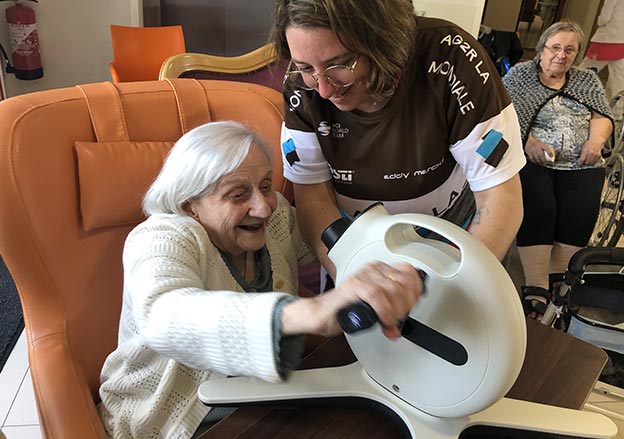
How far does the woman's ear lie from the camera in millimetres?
1105

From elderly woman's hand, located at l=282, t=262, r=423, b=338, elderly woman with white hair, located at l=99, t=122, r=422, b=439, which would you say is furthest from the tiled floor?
elderly woman's hand, located at l=282, t=262, r=423, b=338

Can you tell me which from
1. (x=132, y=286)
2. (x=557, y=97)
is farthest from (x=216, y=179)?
(x=557, y=97)

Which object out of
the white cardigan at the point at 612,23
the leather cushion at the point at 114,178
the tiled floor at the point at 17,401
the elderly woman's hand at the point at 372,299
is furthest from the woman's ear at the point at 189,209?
the white cardigan at the point at 612,23

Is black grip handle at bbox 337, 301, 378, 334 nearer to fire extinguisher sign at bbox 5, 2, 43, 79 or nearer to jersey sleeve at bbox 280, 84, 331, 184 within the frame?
jersey sleeve at bbox 280, 84, 331, 184

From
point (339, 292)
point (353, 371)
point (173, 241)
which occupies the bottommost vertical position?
point (353, 371)

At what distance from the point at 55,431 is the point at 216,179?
1.78 ft

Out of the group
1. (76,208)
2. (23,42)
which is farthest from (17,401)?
(23,42)

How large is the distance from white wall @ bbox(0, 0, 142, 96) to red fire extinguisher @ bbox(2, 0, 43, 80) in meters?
0.13

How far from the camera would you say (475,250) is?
0.68 metres

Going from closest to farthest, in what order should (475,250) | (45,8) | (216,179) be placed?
(475,250) < (216,179) < (45,8)

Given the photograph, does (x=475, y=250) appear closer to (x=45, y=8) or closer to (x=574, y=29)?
(x=574, y=29)

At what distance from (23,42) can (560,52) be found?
118 inches

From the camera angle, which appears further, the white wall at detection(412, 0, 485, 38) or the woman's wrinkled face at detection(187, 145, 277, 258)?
the white wall at detection(412, 0, 485, 38)

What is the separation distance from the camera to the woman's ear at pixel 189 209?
3.63 ft
